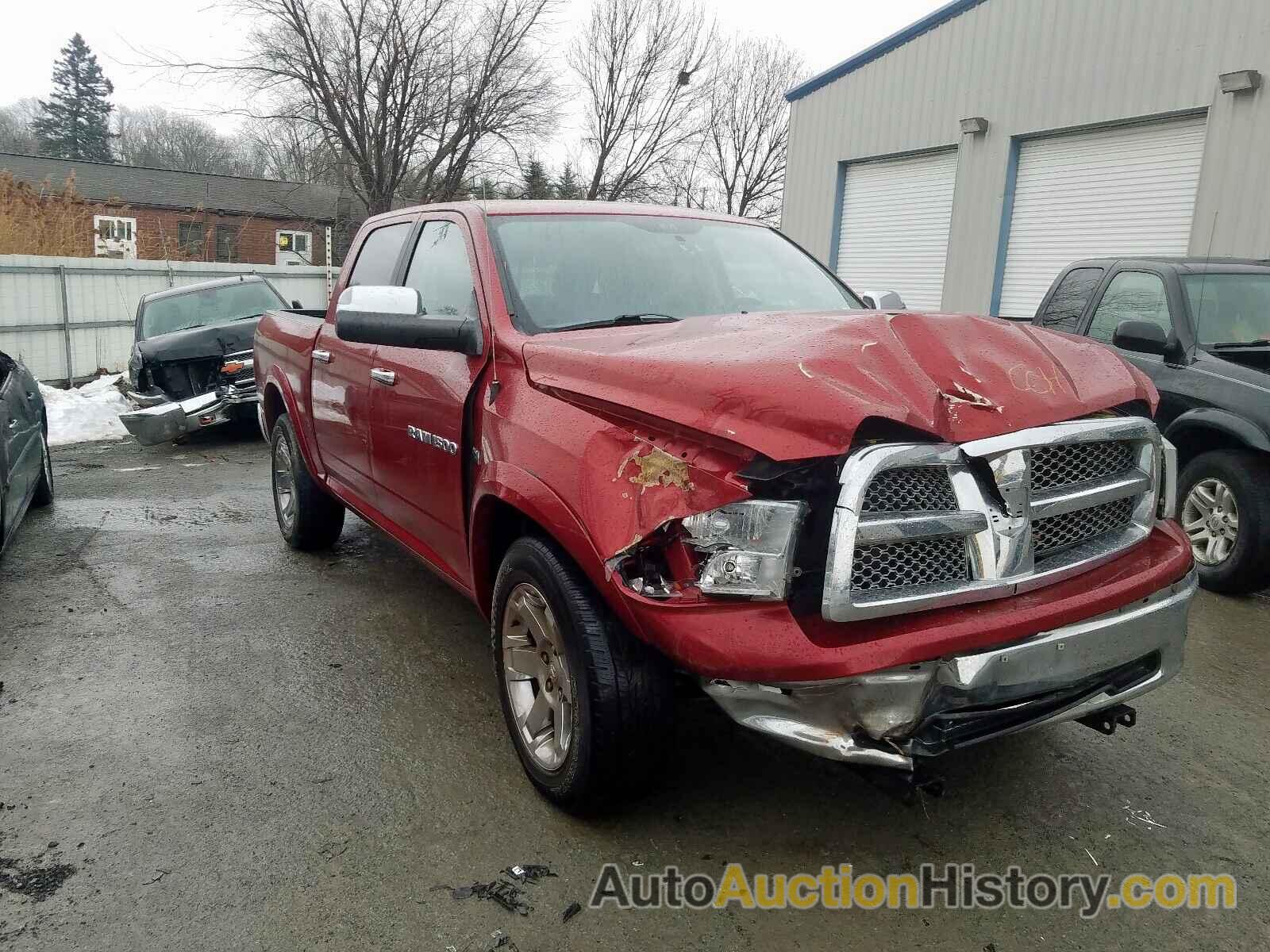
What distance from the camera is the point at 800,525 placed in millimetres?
2250

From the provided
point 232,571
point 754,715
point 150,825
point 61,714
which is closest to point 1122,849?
point 754,715

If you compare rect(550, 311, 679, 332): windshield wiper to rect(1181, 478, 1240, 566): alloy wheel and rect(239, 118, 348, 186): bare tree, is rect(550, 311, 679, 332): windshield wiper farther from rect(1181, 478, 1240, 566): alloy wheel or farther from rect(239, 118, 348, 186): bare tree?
rect(239, 118, 348, 186): bare tree

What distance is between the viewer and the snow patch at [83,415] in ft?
35.7

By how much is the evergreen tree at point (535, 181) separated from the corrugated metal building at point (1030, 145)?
593 inches

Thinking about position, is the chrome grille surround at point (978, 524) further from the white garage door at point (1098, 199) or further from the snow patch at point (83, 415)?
the snow patch at point (83, 415)

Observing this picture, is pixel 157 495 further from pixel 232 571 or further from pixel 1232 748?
pixel 1232 748

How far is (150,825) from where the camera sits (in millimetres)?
2883

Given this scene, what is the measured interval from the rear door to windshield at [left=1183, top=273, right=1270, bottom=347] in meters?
6.90

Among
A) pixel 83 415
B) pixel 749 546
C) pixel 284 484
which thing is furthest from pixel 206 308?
pixel 749 546

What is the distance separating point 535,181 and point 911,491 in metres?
31.8

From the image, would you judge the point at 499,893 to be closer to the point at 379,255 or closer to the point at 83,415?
the point at 379,255

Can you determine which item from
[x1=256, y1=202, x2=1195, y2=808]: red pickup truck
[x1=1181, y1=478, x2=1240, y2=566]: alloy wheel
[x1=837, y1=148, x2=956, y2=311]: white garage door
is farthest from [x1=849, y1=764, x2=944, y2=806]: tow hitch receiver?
[x1=837, y1=148, x2=956, y2=311]: white garage door

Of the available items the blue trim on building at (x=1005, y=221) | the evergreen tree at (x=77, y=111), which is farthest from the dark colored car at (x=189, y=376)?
the evergreen tree at (x=77, y=111)

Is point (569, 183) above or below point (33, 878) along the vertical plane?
above
